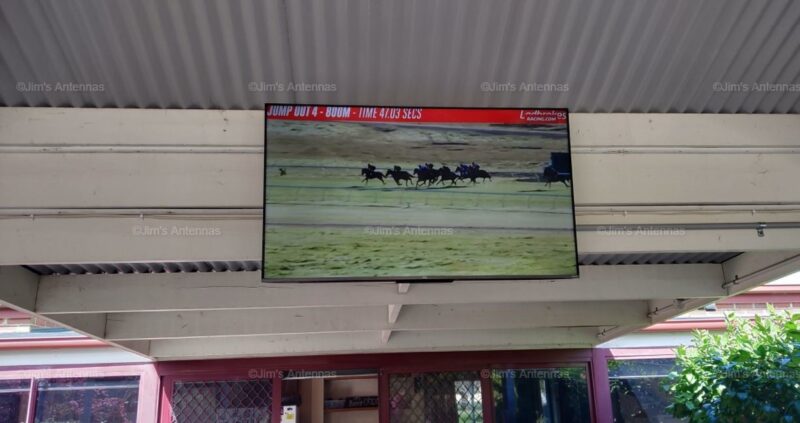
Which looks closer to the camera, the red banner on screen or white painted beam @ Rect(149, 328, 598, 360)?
the red banner on screen

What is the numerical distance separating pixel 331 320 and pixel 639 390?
508cm

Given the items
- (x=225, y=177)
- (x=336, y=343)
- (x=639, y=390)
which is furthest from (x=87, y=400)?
(x=639, y=390)

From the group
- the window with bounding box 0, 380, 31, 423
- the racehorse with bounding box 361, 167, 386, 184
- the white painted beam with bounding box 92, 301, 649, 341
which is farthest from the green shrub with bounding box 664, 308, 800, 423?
the window with bounding box 0, 380, 31, 423

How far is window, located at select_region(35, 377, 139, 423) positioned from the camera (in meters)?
8.36

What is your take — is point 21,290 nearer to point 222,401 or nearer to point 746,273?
point 222,401

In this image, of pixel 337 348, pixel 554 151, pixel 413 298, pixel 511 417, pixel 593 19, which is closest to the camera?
pixel 593 19

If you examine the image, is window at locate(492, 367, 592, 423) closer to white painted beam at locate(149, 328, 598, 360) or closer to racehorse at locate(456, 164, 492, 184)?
white painted beam at locate(149, 328, 598, 360)

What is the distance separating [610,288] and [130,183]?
3.87 metres

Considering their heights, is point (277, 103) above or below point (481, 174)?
above

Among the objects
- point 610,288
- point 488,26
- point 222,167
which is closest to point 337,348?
point 610,288

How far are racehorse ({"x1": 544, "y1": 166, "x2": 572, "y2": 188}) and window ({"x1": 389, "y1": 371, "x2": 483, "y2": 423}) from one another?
19.9 ft

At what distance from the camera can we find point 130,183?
11.5ft

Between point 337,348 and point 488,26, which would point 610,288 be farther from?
point 337,348

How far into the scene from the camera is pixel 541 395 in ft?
29.5
